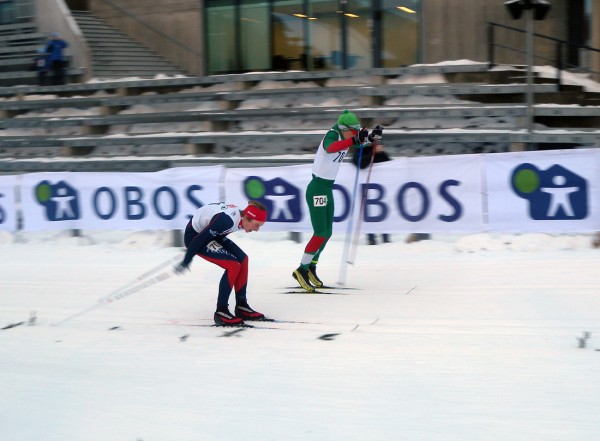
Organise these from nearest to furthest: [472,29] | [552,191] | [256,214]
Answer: [256,214] < [552,191] < [472,29]

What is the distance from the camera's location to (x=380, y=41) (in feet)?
64.3

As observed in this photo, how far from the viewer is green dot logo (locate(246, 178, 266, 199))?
11.7 meters

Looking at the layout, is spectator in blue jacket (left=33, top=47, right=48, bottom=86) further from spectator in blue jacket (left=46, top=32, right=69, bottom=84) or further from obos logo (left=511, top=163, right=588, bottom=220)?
obos logo (left=511, top=163, right=588, bottom=220)

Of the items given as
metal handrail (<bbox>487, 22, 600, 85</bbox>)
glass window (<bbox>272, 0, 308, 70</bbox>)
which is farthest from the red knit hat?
glass window (<bbox>272, 0, 308, 70</bbox>)

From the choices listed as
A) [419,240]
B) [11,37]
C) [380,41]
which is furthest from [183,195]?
[11,37]

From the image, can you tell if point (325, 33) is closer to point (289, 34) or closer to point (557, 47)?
point (289, 34)

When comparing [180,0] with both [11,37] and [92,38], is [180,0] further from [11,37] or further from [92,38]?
[11,37]

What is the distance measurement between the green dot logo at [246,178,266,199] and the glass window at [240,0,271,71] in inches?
419

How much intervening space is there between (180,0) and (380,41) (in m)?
6.68

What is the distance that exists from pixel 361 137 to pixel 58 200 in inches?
257

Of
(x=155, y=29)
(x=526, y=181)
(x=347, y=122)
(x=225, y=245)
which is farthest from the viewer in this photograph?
(x=155, y=29)

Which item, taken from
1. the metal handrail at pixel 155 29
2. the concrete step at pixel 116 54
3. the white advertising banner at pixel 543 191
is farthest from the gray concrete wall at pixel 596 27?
the concrete step at pixel 116 54

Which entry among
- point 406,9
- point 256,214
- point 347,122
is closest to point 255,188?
point 347,122

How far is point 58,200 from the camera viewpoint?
13.0m
